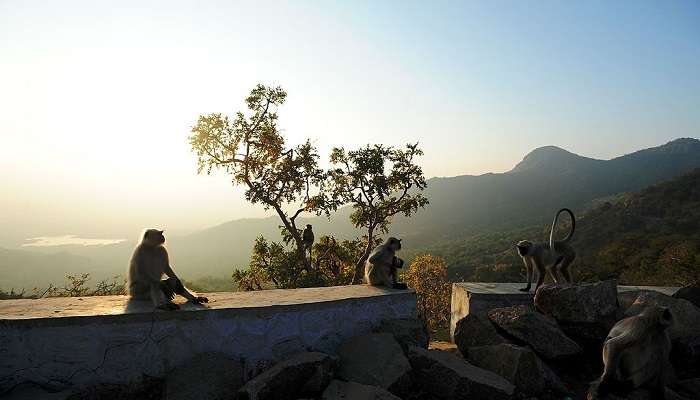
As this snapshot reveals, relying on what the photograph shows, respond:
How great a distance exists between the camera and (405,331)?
738 centimetres

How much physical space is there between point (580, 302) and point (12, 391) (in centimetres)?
848

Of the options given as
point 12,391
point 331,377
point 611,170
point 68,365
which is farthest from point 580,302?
point 611,170

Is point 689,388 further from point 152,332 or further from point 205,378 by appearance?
point 152,332

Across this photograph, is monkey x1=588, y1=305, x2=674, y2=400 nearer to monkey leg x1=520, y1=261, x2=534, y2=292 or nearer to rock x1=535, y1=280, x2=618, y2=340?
rock x1=535, y1=280, x2=618, y2=340

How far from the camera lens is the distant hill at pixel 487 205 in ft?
279

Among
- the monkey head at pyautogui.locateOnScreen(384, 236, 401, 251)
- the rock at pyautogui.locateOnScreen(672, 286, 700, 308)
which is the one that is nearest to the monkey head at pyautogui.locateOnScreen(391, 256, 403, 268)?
the monkey head at pyautogui.locateOnScreen(384, 236, 401, 251)

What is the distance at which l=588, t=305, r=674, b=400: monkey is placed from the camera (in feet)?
20.1

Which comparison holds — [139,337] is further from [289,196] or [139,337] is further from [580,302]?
[289,196]

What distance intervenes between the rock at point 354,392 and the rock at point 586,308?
4.19 meters

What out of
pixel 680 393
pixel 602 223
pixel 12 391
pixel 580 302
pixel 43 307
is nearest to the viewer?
pixel 12 391

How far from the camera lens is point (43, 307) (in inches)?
252

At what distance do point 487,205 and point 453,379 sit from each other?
107 meters

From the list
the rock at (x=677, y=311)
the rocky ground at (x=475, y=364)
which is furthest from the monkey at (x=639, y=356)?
the rock at (x=677, y=311)

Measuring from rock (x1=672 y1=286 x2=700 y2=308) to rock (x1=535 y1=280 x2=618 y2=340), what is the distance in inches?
80.2
